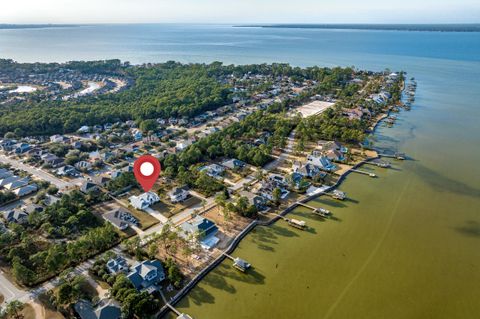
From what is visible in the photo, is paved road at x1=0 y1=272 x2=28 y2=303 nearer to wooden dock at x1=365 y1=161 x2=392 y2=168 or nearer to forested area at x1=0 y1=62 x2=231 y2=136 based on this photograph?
forested area at x1=0 y1=62 x2=231 y2=136

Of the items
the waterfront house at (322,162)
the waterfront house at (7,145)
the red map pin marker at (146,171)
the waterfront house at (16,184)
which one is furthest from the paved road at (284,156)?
the waterfront house at (7,145)

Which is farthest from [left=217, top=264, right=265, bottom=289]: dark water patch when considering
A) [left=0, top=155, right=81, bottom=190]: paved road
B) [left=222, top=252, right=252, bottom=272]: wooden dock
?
[left=0, top=155, right=81, bottom=190]: paved road

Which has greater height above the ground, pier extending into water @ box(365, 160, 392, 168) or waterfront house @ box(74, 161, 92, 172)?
pier extending into water @ box(365, 160, 392, 168)

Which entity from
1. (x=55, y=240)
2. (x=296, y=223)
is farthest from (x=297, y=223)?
(x=55, y=240)

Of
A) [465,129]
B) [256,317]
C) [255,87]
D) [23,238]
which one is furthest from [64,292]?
[255,87]

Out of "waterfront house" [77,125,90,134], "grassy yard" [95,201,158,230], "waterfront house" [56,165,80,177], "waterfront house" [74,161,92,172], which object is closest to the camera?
"grassy yard" [95,201,158,230]

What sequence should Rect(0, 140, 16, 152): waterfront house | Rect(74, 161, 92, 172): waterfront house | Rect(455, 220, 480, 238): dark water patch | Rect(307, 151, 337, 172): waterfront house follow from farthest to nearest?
Rect(0, 140, 16, 152): waterfront house → Rect(74, 161, 92, 172): waterfront house → Rect(307, 151, 337, 172): waterfront house → Rect(455, 220, 480, 238): dark water patch

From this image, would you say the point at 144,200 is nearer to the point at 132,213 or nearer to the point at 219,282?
the point at 132,213
